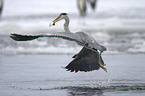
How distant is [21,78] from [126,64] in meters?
2.81

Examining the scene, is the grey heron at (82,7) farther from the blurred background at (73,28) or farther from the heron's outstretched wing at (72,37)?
the heron's outstretched wing at (72,37)

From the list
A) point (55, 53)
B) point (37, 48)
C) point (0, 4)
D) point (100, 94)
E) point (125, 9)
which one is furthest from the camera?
point (125, 9)

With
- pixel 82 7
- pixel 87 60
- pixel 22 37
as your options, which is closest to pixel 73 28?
pixel 82 7

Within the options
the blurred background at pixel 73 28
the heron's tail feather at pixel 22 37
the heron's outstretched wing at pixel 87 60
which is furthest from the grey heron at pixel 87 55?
the blurred background at pixel 73 28

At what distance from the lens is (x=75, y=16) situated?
31078 millimetres

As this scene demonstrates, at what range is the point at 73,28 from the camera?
2255 cm

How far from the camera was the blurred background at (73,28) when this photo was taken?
13562mm

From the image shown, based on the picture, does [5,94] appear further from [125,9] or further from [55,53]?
[125,9]

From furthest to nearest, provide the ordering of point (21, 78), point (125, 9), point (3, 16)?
point (125, 9)
point (3, 16)
point (21, 78)

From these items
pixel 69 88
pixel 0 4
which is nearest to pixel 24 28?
pixel 0 4

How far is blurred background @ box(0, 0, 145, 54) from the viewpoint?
13.6 meters

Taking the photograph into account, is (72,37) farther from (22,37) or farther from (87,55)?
(87,55)

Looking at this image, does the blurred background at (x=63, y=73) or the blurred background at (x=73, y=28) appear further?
the blurred background at (x=73, y=28)

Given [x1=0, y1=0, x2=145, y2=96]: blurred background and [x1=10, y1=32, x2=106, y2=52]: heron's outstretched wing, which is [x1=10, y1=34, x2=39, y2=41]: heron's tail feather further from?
[x1=0, y1=0, x2=145, y2=96]: blurred background
